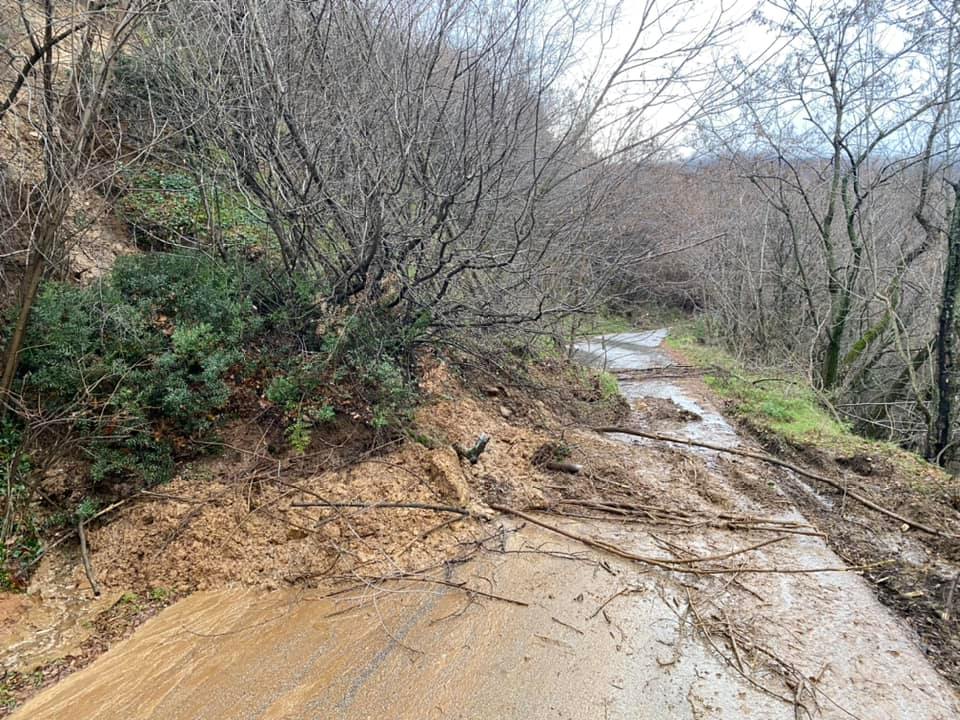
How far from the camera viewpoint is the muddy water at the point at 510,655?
2.76 m

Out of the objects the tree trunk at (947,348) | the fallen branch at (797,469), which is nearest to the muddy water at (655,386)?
the fallen branch at (797,469)

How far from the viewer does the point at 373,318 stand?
5.48 meters

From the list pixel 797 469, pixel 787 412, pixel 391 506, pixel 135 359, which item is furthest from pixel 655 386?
pixel 135 359

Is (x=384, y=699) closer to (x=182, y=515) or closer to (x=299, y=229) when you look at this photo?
(x=182, y=515)

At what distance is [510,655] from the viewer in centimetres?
312

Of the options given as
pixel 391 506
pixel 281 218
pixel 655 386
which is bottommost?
pixel 655 386

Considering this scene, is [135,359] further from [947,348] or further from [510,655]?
[947,348]

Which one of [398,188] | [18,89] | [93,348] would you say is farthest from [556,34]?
[93,348]

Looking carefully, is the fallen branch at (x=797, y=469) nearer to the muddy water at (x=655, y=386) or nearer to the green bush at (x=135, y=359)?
the muddy water at (x=655, y=386)

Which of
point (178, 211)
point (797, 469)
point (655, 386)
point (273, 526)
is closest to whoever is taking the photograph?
point (273, 526)

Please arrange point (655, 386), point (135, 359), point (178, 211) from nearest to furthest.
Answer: point (135, 359) → point (178, 211) → point (655, 386)

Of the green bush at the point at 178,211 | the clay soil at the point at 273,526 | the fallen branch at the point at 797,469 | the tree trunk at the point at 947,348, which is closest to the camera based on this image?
the clay soil at the point at 273,526

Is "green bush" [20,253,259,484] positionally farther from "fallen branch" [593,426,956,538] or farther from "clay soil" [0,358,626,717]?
"fallen branch" [593,426,956,538]

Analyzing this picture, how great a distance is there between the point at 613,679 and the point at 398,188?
387cm
